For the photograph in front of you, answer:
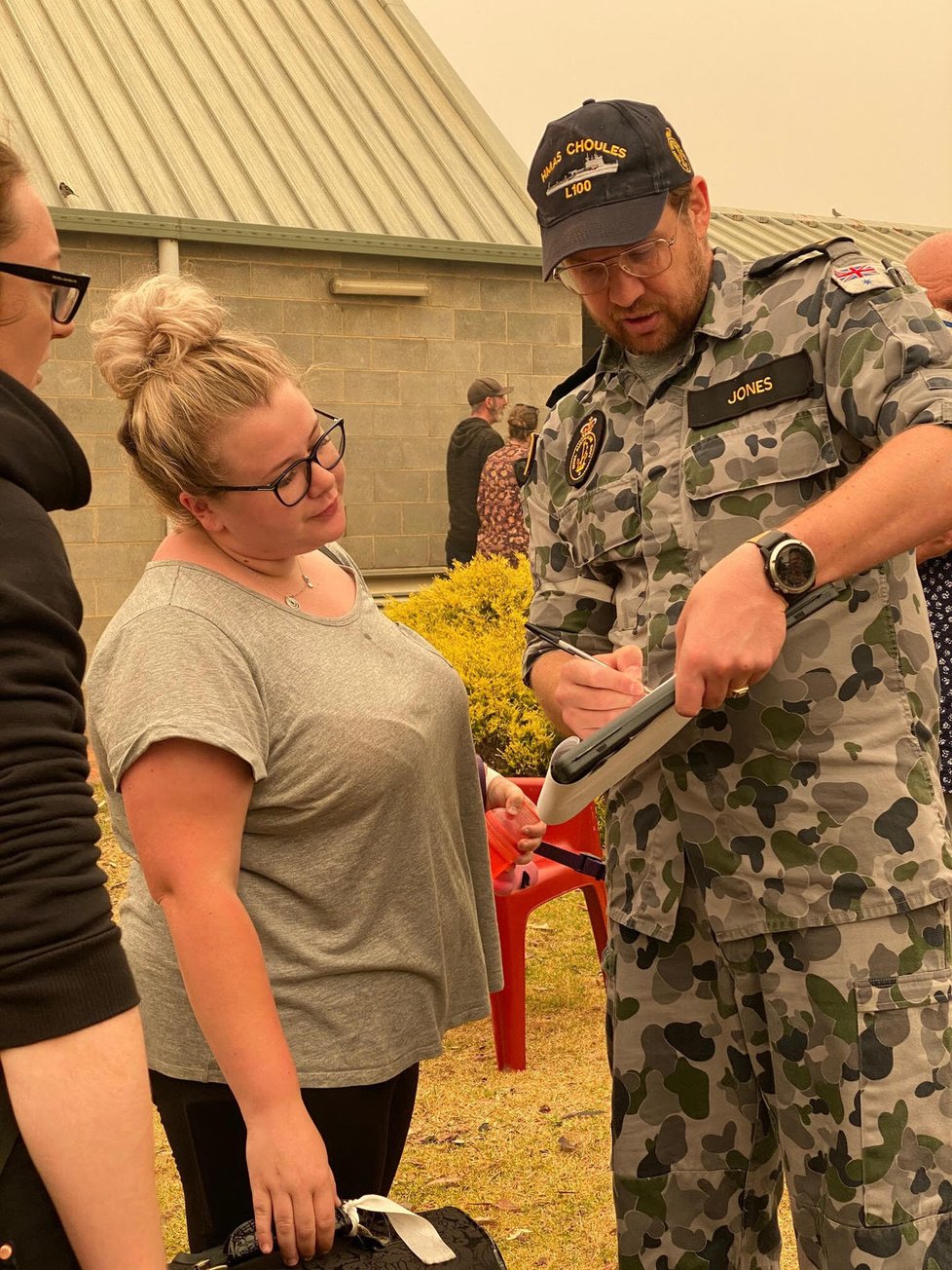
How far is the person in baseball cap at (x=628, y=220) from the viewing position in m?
2.38

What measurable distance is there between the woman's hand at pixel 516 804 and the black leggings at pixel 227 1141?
65 centimetres

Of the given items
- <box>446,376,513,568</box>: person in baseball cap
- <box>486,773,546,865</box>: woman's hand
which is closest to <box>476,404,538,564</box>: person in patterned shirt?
<box>446,376,513,568</box>: person in baseball cap

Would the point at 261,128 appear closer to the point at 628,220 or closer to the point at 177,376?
the point at 628,220

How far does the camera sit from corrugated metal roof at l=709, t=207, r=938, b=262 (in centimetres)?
1673

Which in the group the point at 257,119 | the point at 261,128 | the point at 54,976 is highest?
the point at 257,119

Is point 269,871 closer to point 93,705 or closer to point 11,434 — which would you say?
point 93,705

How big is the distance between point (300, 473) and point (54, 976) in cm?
114

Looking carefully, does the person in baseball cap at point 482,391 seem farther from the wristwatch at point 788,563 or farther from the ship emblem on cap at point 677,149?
the wristwatch at point 788,563

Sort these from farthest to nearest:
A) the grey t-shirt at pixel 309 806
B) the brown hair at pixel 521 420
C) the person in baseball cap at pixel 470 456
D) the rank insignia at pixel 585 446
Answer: the person in baseball cap at pixel 470 456 < the brown hair at pixel 521 420 < the rank insignia at pixel 585 446 < the grey t-shirt at pixel 309 806

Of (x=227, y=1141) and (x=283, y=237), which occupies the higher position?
(x=283, y=237)

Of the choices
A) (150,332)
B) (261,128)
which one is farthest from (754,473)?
(261,128)

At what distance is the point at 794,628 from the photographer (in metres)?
2.25

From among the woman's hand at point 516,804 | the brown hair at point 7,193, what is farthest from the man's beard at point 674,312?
the brown hair at point 7,193

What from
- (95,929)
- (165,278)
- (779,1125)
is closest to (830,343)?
(165,278)
